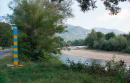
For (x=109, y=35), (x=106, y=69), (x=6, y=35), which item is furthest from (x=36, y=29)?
(x=109, y=35)

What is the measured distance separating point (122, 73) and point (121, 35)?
16066 mm

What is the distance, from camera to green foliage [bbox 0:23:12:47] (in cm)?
2338

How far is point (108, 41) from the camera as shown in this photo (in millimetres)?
26703

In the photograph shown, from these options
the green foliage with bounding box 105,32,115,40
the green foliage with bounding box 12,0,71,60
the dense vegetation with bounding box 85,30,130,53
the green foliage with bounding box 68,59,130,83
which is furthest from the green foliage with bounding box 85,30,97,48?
the green foliage with bounding box 68,59,130,83

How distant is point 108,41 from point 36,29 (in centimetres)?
667

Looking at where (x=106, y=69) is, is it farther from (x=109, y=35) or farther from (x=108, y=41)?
(x=109, y=35)

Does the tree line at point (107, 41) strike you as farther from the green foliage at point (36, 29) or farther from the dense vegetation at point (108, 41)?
the green foliage at point (36, 29)

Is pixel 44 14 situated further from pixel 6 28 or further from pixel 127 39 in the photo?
pixel 127 39

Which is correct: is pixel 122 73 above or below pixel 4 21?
below

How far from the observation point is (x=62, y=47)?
→ 76.2ft

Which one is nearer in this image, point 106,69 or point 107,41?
point 106,69

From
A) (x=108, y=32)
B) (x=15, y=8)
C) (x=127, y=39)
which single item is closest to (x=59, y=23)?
(x=15, y=8)

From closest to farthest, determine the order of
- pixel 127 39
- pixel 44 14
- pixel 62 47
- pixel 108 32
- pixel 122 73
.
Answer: pixel 122 73
pixel 44 14
pixel 62 47
pixel 127 39
pixel 108 32

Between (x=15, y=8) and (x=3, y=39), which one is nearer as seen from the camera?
(x=15, y=8)
